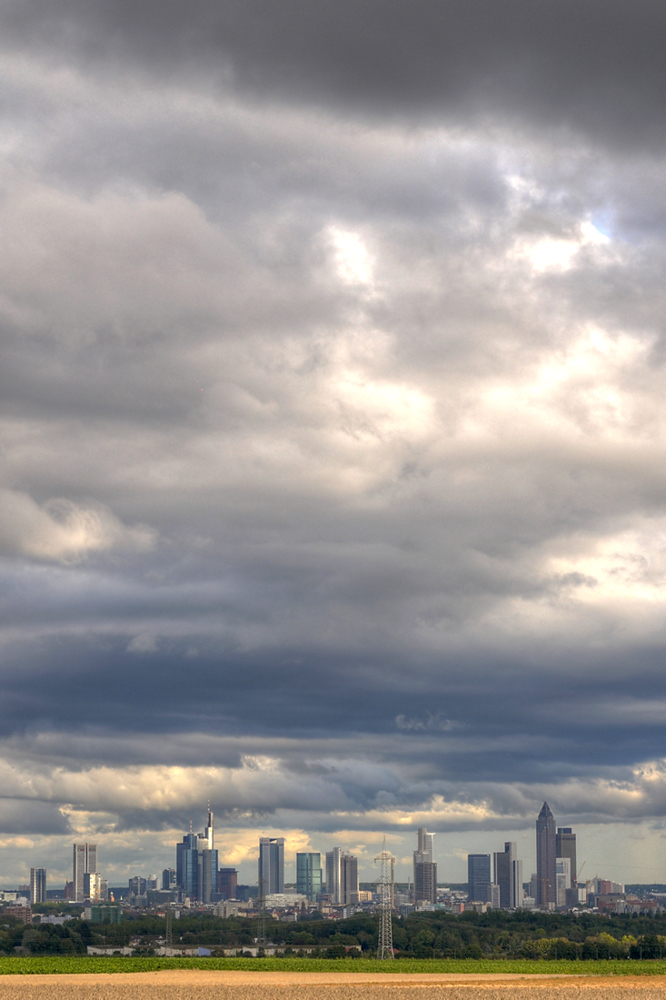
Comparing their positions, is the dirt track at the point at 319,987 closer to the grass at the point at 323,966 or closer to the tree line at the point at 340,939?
the grass at the point at 323,966

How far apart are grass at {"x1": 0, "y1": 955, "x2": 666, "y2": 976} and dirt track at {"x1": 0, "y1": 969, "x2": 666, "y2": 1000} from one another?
3024 mm

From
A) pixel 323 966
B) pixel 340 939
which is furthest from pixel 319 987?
pixel 340 939

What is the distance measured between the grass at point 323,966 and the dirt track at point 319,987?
9.92 ft

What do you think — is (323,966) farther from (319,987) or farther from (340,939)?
(340,939)

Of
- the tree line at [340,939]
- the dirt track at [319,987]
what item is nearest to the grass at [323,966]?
the dirt track at [319,987]

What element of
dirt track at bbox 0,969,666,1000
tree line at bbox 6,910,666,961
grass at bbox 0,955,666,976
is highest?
dirt track at bbox 0,969,666,1000

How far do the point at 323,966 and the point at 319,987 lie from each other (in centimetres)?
1968

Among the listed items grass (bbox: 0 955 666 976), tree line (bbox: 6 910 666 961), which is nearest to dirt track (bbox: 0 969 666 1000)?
grass (bbox: 0 955 666 976)

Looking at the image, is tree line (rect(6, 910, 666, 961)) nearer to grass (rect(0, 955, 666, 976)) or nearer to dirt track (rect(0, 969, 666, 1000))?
grass (rect(0, 955, 666, 976))

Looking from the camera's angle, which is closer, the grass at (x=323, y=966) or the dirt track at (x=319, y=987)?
the dirt track at (x=319, y=987)

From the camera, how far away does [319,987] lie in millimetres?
87562

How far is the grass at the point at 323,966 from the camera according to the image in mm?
103062

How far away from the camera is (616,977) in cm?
9794

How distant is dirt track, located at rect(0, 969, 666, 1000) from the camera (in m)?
81.0
